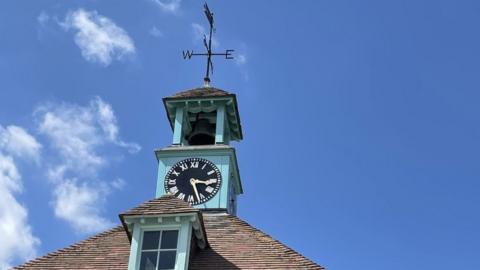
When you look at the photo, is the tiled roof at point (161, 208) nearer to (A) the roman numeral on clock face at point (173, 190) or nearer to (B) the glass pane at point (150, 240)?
(B) the glass pane at point (150, 240)

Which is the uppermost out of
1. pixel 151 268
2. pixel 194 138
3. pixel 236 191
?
pixel 194 138

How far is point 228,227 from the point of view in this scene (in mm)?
25828

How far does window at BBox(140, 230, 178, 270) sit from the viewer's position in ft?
71.4

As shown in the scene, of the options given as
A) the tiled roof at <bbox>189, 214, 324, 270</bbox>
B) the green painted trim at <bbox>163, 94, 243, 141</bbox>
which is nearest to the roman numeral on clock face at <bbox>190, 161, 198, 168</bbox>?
the green painted trim at <bbox>163, 94, 243, 141</bbox>

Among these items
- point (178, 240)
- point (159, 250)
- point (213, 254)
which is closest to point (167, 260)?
point (159, 250)

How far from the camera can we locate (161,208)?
73.6 ft

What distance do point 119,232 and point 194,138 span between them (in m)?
6.82

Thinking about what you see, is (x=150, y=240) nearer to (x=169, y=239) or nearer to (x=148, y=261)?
(x=169, y=239)

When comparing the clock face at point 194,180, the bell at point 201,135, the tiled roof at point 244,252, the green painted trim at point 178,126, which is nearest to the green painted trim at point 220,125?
the bell at point 201,135

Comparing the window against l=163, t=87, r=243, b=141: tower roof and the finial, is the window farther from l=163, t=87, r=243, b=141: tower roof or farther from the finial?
the finial

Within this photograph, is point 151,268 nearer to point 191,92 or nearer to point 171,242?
point 171,242

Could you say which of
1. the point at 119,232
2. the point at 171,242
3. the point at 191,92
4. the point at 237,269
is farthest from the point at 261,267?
the point at 191,92

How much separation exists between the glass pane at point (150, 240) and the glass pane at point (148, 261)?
0.55ft

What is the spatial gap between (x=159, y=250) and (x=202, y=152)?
7.75m
